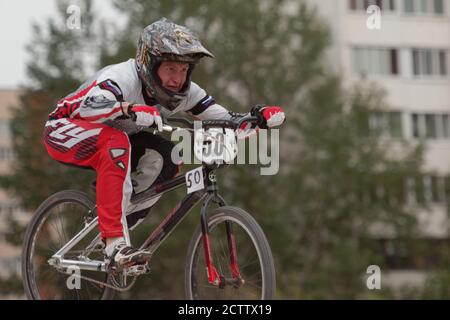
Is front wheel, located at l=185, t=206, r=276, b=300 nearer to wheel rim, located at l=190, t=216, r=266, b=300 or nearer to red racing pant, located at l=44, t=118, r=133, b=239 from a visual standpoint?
wheel rim, located at l=190, t=216, r=266, b=300

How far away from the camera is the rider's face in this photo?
6613 mm

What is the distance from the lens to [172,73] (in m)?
6.63

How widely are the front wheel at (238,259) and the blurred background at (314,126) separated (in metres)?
33.4

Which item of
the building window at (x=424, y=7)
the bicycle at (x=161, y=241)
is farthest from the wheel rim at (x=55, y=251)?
the building window at (x=424, y=7)

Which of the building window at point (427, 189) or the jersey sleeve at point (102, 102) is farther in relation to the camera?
the building window at point (427, 189)

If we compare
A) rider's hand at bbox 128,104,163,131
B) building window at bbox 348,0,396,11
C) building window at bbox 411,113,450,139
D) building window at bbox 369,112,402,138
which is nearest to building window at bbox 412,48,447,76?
building window at bbox 411,113,450,139

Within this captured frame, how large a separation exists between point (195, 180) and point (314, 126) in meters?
39.9

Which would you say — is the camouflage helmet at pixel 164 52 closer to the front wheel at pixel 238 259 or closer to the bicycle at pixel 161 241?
the bicycle at pixel 161 241

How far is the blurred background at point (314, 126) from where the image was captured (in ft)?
143

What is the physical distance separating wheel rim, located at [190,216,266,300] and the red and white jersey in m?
1.03

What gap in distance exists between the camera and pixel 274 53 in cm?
4694

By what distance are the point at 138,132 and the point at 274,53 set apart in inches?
1584

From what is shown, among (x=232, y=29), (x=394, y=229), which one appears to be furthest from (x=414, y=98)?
(x=232, y=29)
